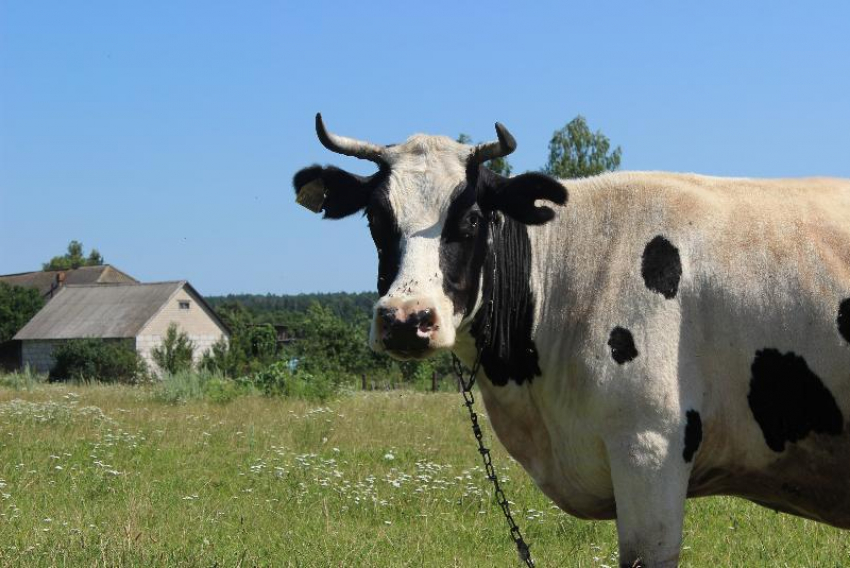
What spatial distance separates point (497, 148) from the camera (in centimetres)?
489

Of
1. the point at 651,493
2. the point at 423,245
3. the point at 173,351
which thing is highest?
the point at 423,245

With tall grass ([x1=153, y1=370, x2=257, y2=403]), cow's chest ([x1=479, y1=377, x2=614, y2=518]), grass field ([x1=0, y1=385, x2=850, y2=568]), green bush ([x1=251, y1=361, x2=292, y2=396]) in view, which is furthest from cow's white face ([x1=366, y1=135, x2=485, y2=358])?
green bush ([x1=251, y1=361, x2=292, y2=396])

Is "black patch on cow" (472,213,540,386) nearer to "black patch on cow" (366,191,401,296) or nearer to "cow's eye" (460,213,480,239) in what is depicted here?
"cow's eye" (460,213,480,239)

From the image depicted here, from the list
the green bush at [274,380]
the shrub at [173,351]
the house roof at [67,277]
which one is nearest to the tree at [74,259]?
the house roof at [67,277]

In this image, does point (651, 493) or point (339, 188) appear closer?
point (651, 493)

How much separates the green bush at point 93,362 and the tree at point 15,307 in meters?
15.2

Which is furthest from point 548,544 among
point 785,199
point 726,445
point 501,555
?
point 785,199

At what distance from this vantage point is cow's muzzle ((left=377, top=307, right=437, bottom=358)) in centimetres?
421

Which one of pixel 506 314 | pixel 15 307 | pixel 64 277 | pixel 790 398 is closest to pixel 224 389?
pixel 506 314

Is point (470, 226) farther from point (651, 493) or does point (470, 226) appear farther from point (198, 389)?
point (198, 389)

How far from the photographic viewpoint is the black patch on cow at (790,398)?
14.3ft

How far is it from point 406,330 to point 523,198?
3.82ft

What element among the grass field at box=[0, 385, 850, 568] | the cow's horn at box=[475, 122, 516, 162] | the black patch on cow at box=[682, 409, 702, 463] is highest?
the cow's horn at box=[475, 122, 516, 162]

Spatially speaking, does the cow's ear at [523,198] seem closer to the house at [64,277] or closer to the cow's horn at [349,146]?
the cow's horn at [349,146]
